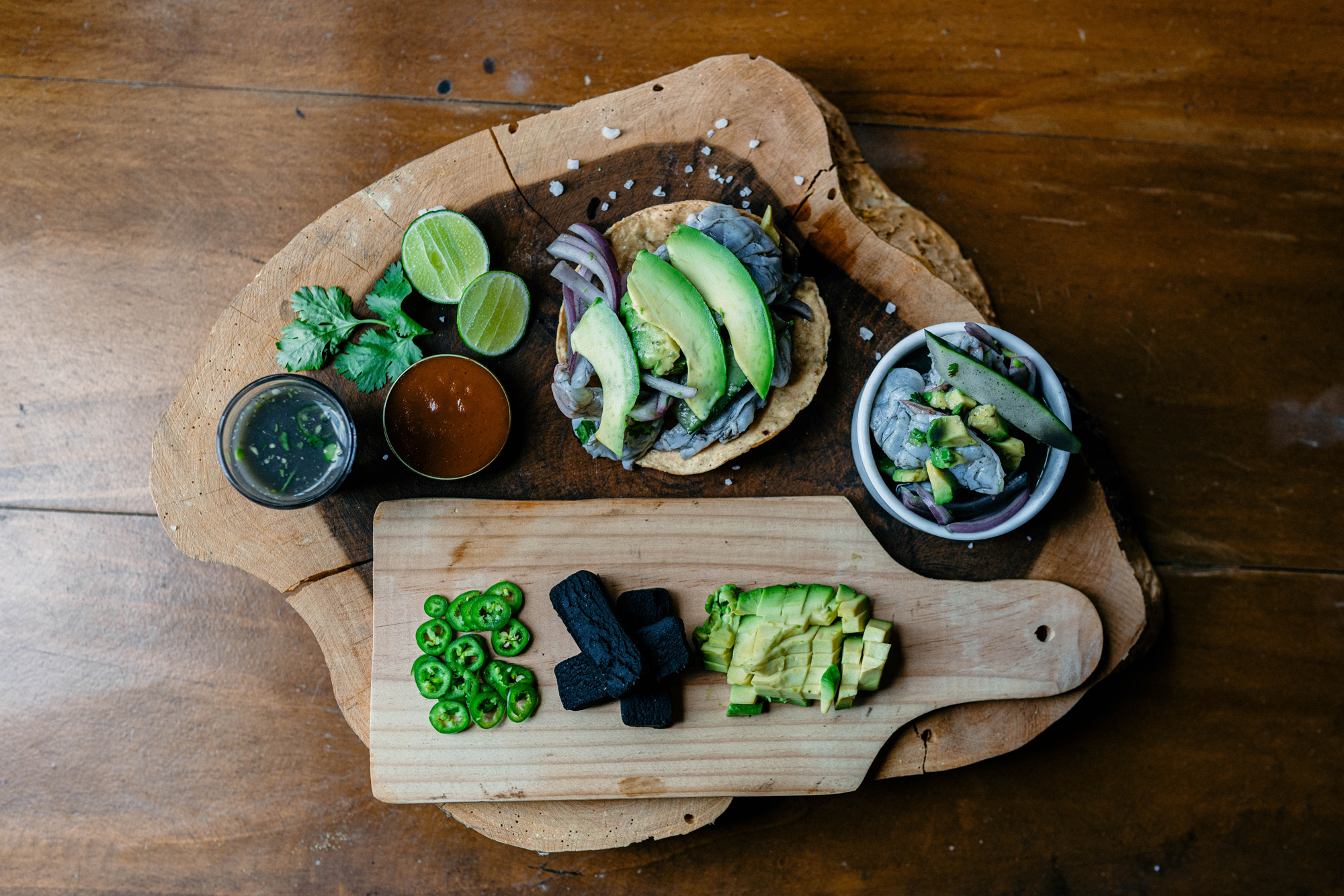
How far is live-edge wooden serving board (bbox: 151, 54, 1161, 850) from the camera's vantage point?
265 cm

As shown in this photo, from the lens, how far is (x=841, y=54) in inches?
126

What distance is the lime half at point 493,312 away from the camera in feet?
8.52

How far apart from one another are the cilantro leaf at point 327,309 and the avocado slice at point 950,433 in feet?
6.28

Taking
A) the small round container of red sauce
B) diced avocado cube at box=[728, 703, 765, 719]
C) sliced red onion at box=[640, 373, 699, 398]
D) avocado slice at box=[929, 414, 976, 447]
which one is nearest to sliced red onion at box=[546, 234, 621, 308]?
sliced red onion at box=[640, 373, 699, 398]

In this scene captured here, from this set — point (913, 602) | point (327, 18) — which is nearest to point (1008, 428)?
point (913, 602)

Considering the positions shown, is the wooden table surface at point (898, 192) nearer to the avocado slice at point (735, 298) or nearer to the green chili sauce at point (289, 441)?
the green chili sauce at point (289, 441)

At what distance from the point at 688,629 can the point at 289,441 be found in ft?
4.85

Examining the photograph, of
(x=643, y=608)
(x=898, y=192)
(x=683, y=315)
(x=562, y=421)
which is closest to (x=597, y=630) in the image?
(x=643, y=608)

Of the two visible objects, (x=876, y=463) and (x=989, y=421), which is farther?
(x=876, y=463)

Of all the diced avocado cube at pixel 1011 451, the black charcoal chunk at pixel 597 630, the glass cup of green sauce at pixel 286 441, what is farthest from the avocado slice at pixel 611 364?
the diced avocado cube at pixel 1011 451

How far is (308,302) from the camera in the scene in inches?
102

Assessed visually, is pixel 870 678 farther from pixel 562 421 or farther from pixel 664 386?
pixel 562 421

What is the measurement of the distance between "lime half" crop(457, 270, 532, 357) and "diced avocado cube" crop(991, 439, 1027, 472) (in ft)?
5.30

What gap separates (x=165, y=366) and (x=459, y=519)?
59.5 inches
